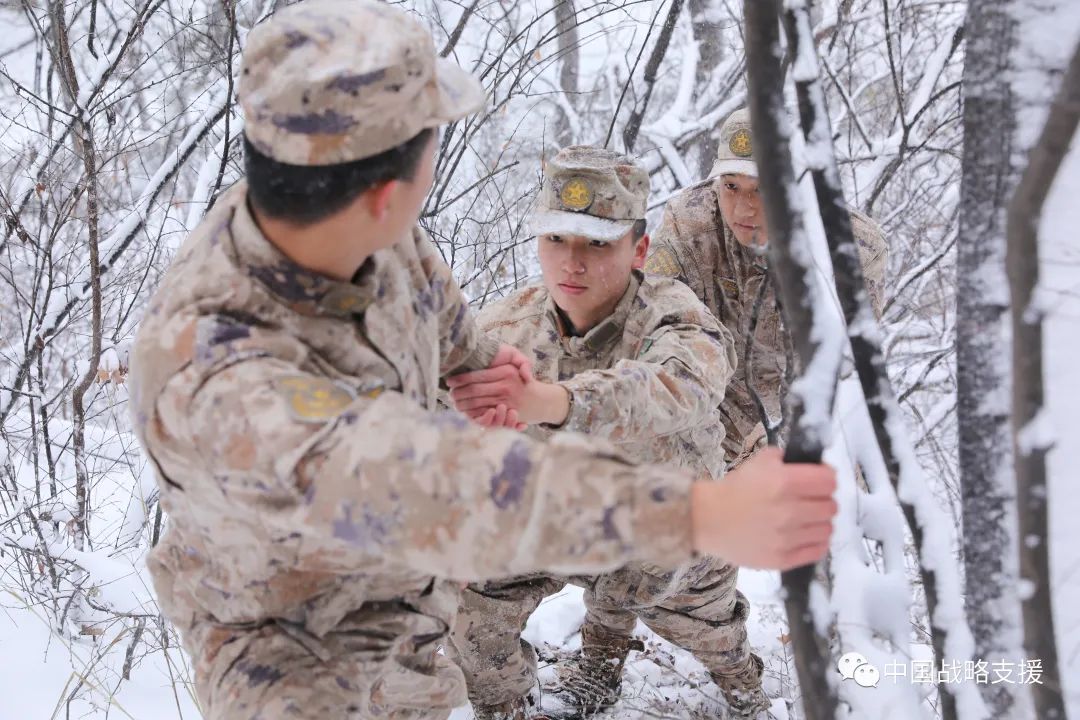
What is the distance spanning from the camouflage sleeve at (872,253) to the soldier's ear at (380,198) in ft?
6.49

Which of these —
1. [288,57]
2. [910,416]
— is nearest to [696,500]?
[288,57]

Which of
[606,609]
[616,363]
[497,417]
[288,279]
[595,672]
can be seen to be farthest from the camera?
[595,672]

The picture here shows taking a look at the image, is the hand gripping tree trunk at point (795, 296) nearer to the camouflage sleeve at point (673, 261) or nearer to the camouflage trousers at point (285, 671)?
the camouflage trousers at point (285, 671)

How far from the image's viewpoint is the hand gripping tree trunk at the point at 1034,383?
97 cm

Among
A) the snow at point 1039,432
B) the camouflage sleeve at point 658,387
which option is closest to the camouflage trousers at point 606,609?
the camouflage sleeve at point 658,387

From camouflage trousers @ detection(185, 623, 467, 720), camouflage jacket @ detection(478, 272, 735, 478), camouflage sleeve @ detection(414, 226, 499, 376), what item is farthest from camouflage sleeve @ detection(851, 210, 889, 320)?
camouflage trousers @ detection(185, 623, 467, 720)

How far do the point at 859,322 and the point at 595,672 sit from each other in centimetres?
186

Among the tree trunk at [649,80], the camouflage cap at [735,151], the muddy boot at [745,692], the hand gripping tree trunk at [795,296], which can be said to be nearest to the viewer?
the hand gripping tree trunk at [795,296]

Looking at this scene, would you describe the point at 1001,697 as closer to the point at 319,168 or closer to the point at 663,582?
the point at 319,168

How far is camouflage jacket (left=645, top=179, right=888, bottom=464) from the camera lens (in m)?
2.94

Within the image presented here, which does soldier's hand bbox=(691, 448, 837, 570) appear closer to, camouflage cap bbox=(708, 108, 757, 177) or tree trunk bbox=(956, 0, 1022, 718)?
tree trunk bbox=(956, 0, 1022, 718)

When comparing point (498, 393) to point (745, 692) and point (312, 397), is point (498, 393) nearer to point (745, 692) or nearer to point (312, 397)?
point (312, 397)

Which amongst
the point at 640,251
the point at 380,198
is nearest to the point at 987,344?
the point at 380,198

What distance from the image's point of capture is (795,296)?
1140 millimetres
